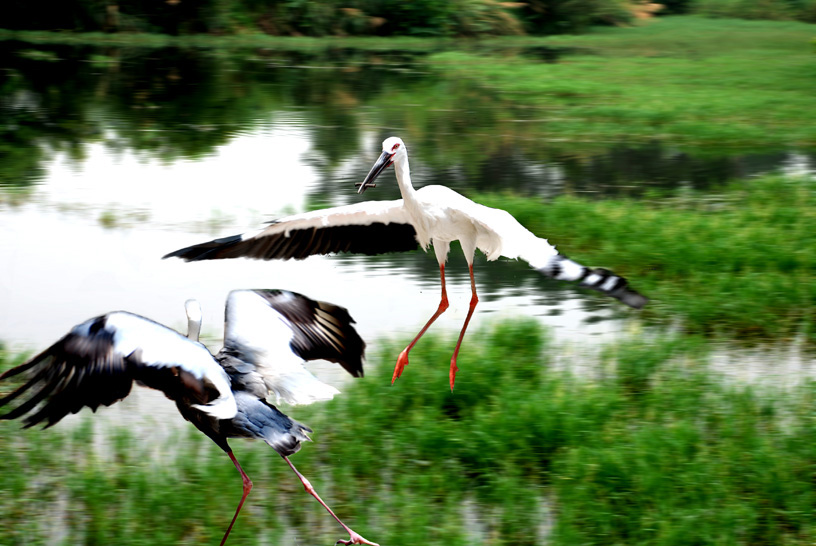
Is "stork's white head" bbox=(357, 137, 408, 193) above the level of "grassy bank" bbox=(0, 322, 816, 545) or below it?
above

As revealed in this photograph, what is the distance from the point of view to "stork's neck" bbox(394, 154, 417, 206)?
3840mm

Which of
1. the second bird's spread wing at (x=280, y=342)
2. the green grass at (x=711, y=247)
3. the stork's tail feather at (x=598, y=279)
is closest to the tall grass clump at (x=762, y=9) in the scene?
the green grass at (x=711, y=247)

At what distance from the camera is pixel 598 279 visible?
3316 mm

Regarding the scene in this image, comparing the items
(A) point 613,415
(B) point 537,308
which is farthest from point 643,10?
Result: (A) point 613,415

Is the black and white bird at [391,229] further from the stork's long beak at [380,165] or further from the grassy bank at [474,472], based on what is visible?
the grassy bank at [474,472]

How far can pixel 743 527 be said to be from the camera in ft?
10.9

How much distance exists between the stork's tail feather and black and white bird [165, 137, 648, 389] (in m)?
0.16

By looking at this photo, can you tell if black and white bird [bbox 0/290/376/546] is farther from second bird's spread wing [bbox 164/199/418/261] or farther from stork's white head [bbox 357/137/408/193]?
stork's white head [bbox 357/137/408/193]

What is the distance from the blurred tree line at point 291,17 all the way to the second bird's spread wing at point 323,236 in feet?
50.4

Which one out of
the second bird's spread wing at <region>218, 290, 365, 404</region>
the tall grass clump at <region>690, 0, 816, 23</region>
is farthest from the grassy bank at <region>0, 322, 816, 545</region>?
the tall grass clump at <region>690, 0, 816, 23</region>

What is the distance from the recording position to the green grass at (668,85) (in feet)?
33.2

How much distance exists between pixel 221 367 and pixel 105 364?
1.04ft

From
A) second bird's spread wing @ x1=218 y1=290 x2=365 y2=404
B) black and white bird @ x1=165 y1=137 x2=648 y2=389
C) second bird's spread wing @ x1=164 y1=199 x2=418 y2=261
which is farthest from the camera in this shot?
second bird's spread wing @ x1=164 y1=199 x2=418 y2=261

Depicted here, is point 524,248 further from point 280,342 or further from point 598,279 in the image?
point 280,342
